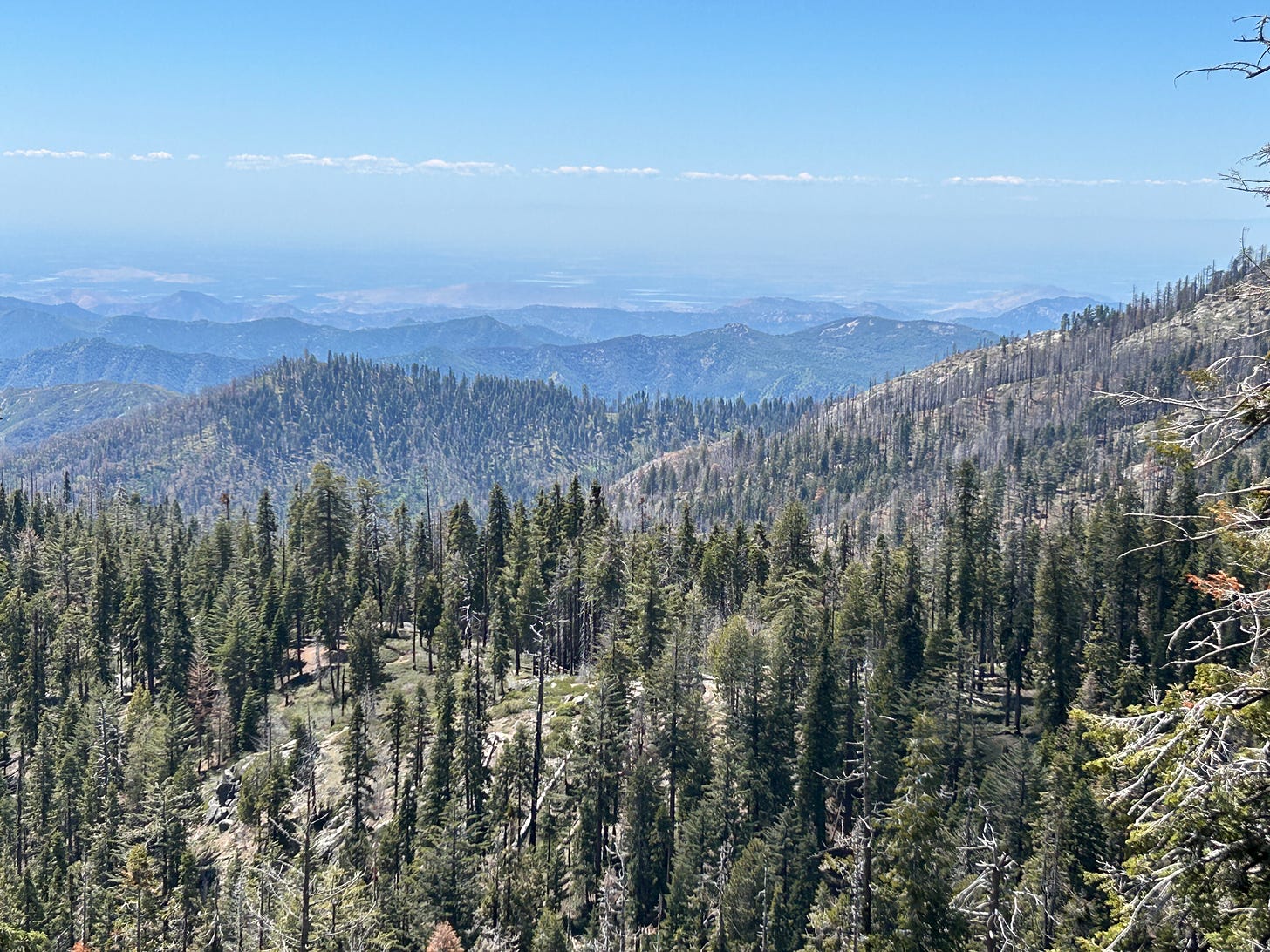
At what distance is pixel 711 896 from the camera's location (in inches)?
2434

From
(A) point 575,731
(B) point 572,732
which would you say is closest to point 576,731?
(A) point 575,731

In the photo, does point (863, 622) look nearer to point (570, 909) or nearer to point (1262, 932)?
point (570, 909)

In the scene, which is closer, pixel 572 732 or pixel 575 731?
pixel 575 731

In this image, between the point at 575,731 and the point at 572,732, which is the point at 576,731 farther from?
the point at 572,732

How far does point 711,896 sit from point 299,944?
2886 cm

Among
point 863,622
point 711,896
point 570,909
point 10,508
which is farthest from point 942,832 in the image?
point 10,508

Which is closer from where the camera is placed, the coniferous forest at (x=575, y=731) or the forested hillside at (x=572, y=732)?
the coniferous forest at (x=575, y=731)

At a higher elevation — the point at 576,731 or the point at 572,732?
the point at 576,731

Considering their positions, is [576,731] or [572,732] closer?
[576,731]

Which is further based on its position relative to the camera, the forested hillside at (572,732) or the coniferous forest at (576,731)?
the forested hillside at (572,732)

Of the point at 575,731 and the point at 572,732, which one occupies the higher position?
the point at 575,731

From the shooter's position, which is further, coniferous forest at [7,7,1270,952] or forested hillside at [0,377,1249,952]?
forested hillside at [0,377,1249,952]

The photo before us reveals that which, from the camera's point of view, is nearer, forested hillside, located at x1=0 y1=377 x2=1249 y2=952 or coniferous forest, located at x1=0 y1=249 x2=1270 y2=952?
coniferous forest, located at x1=0 y1=249 x2=1270 y2=952

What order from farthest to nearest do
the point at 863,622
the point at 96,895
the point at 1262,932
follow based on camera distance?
the point at 863,622 < the point at 96,895 < the point at 1262,932
